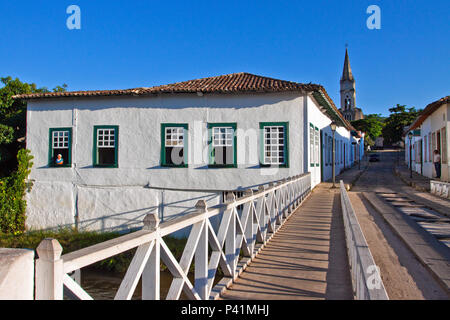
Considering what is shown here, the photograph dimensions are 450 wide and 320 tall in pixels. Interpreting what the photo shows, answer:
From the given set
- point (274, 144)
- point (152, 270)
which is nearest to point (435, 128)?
point (274, 144)

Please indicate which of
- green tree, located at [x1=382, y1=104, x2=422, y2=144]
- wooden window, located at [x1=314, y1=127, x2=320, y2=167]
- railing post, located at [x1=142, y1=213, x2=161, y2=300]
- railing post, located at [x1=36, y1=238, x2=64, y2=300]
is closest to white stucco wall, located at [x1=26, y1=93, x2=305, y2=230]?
wooden window, located at [x1=314, y1=127, x2=320, y2=167]

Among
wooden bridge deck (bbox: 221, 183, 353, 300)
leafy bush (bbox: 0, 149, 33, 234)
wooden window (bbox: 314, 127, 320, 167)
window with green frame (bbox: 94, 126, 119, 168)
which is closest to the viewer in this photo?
wooden bridge deck (bbox: 221, 183, 353, 300)

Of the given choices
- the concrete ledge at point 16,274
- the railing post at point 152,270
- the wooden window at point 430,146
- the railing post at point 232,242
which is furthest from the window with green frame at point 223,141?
the concrete ledge at point 16,274

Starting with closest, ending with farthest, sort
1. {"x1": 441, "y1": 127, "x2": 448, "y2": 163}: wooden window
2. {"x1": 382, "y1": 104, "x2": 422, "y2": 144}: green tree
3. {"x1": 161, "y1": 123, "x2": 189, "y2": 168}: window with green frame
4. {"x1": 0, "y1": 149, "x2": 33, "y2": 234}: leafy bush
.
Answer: {"x1": 161, "y1": 123, "x2": 189, "y2": 168}: window with green frame, {"x1": 0, "y1": 149, "x2": 33, "y2": 234}: leafy bush, {"x1": 441, "y1": 127, "x2": 448, "y2": 163}: wooden window, {"x1": 382, "y1": 104, "x2": 422, "y2": 144}: green tree

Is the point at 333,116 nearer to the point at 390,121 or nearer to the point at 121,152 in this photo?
the point at 121,152

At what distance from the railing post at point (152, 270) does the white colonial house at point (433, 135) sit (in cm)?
1522

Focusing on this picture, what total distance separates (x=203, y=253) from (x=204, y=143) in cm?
1044

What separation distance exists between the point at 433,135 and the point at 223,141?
11.3m

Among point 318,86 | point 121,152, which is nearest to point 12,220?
point 121,152

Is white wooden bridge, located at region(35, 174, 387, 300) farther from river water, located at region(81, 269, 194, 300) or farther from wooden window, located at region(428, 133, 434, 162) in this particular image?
wooden window, located at region(428, 133, 434, 162)

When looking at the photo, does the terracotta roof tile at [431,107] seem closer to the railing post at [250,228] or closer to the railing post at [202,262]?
the railing post at [250,228]

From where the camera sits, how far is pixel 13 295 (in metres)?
1.39

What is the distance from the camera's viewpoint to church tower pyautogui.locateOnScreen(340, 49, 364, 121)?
67.6 metres
